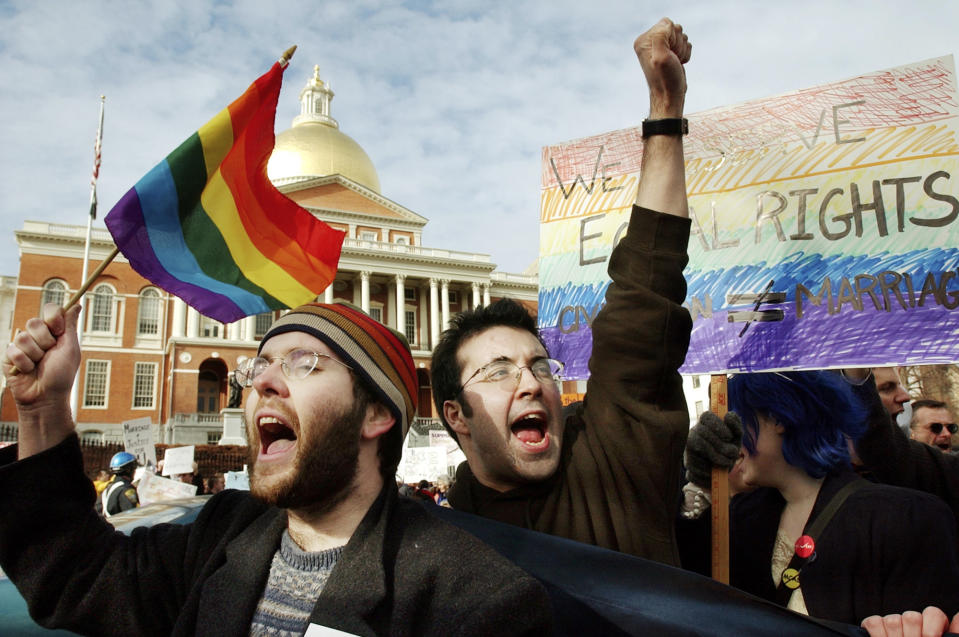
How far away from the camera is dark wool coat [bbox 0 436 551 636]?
1.39 metres

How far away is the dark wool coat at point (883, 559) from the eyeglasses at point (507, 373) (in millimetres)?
1015

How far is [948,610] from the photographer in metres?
1.95

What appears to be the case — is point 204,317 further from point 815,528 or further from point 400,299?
point 815,528

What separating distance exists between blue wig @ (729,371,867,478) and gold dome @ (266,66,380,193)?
4474cm

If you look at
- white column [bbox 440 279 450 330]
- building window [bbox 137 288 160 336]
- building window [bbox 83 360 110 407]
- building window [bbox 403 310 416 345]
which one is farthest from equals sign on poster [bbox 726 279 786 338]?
building window [bbox 403 310 416 345]

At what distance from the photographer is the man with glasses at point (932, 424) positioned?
435 cm

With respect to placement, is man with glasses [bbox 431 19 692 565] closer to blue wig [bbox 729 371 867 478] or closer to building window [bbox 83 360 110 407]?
blue wig [bbox 729 371 867 478]

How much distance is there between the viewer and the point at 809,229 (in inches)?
107

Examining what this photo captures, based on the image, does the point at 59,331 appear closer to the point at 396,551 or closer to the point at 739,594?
the point at 396,551

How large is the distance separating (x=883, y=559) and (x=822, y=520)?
220 millimetres

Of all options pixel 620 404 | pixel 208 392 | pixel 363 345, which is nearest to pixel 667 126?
pixel 620 404

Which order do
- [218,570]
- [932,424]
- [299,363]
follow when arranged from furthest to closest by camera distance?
[932,424], [299,363], [218,570]

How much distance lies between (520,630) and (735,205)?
2.10 meters

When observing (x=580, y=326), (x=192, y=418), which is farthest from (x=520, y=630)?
(x=192, y=418)
